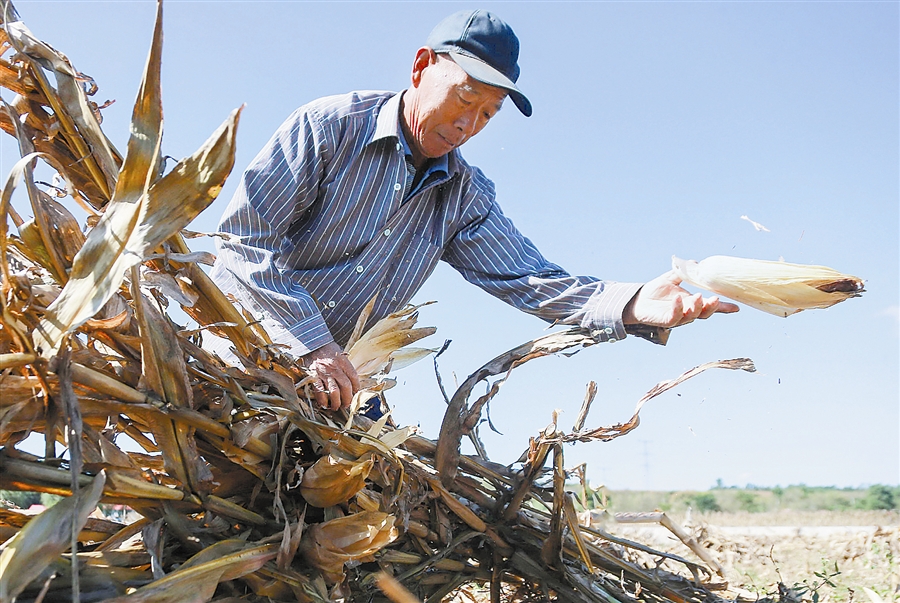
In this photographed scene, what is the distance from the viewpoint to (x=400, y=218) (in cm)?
176

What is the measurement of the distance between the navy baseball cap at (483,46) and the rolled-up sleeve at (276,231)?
1.08ft

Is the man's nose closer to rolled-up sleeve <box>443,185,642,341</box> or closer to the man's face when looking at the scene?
the man's face

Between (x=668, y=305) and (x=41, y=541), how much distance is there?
3.51 ft

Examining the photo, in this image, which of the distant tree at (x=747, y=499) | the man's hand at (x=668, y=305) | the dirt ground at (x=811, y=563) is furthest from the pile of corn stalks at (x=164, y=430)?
the distant tree at (x=747, y=499)

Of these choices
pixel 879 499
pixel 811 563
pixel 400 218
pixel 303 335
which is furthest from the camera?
pixel 879 499

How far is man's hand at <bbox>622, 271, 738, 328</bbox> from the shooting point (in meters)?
1.35

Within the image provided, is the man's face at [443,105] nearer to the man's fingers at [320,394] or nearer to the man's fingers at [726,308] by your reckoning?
the man's fingers at [726,308]

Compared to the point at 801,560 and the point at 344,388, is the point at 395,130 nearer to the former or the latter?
the point at 344,388

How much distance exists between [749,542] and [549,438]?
1.67 meters

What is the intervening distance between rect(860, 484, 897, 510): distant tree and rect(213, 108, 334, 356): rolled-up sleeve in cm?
1082

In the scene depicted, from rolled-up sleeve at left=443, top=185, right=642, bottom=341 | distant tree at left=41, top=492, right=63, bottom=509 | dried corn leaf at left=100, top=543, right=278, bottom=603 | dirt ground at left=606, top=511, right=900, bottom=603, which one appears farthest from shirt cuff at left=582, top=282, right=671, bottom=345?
distant tree at left=41, top=492, right=63, bottom=509

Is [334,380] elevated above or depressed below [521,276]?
below

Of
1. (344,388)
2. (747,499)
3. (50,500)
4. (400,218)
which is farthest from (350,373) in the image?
(747,499)

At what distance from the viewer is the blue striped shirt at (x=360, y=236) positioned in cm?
148
